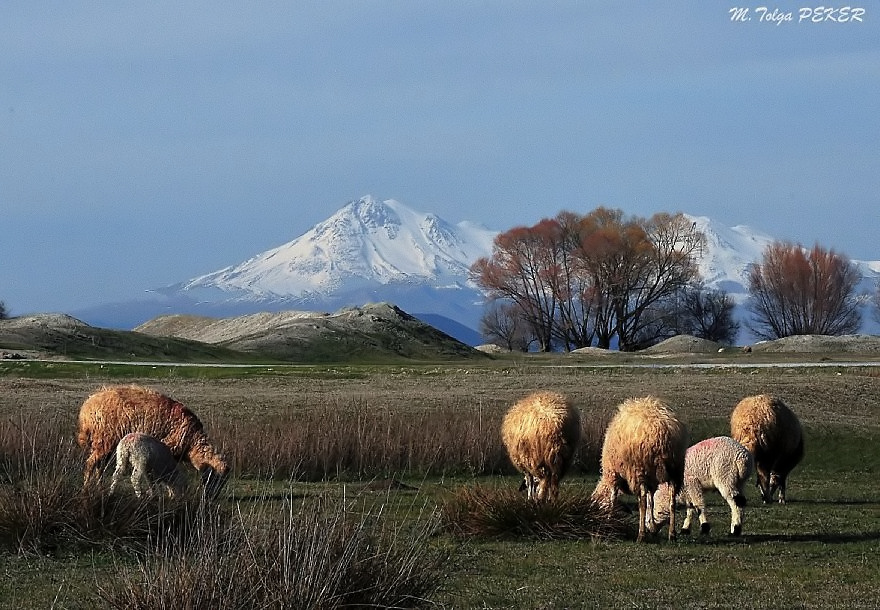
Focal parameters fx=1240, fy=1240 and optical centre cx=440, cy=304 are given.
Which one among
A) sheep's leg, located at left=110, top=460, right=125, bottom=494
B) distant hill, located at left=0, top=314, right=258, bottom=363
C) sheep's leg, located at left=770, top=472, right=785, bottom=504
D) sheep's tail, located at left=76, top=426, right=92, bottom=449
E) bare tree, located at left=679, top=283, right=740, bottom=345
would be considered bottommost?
sheep's leg, located at left=770, top=472, right=785, bottom=504

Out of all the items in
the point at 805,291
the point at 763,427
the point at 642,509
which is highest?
the point at 805,291

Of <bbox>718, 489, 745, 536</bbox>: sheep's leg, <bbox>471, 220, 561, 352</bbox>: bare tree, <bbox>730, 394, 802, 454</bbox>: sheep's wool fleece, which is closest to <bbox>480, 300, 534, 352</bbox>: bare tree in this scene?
<bbox>471, 220, 561, 352</bbox>: bare tree

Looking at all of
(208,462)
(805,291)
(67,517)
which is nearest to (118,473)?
(67,517)

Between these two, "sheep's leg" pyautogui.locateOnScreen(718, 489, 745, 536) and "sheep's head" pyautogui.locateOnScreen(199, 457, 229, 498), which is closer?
"sheep's leg" pyautogui.locateOnScreen(718, 489, 745, 536)

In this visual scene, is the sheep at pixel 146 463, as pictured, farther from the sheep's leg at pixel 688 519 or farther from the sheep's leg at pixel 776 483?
the sheep's leg at pixel 776 483

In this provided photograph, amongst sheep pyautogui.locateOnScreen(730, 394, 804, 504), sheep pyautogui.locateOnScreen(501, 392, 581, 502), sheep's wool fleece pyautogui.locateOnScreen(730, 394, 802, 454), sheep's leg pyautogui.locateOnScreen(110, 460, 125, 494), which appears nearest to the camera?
sheep's leg pyautogui.locateOnScreen(110, 460, 125, 494)

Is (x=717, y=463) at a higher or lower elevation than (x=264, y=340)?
lower

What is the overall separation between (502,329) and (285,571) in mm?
120938

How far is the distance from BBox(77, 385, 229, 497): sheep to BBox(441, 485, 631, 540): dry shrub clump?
4.53 meters

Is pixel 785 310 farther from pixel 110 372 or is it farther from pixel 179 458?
pixel 179 458

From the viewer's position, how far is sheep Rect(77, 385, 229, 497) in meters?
17.6

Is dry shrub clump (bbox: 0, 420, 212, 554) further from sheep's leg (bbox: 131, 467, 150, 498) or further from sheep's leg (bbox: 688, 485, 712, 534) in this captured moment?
sheep's leg (bbox: 688, 485, 712, 534)

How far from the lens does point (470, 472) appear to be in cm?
2333

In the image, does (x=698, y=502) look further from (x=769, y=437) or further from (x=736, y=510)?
(x=769, y=437)
